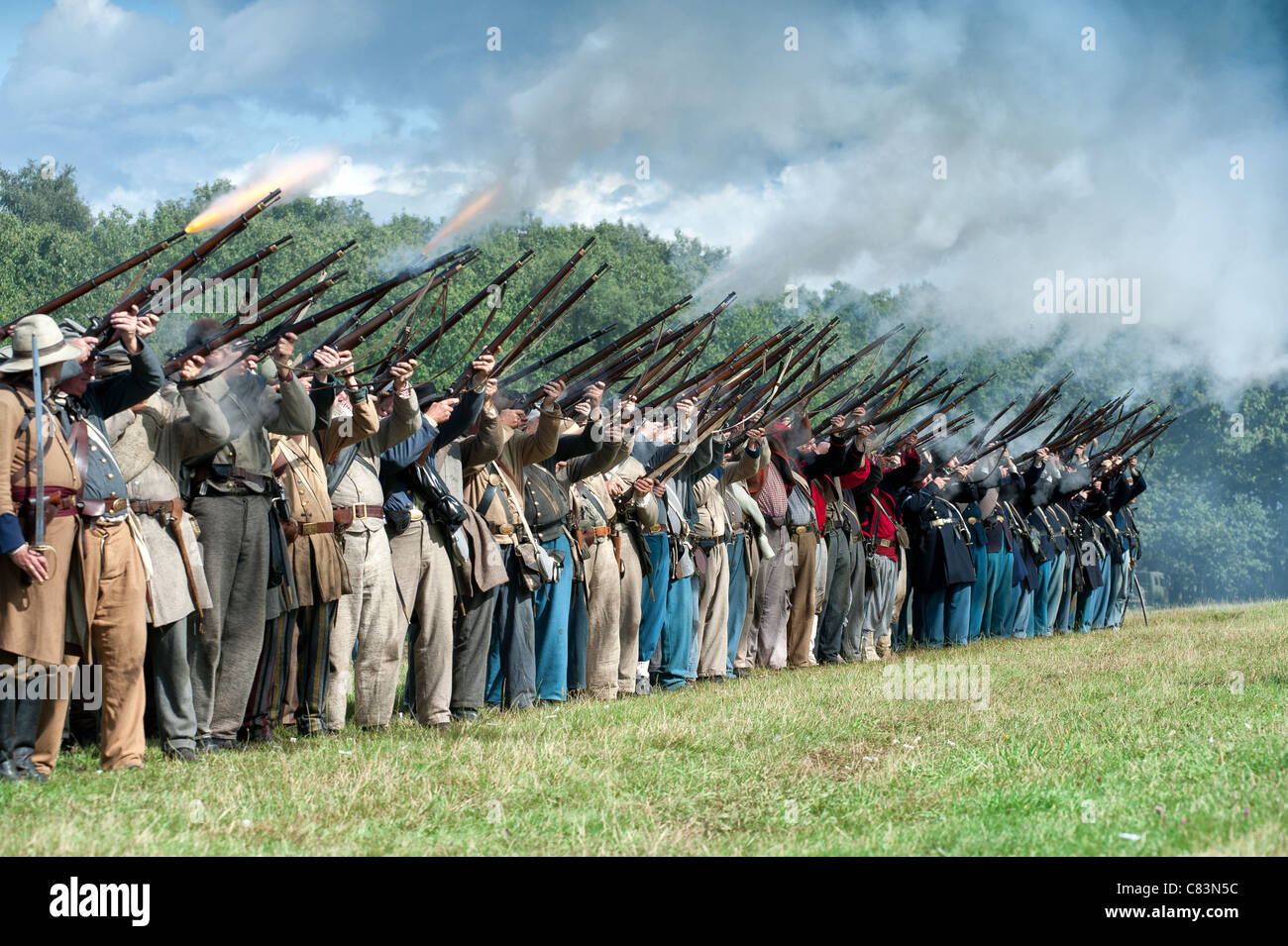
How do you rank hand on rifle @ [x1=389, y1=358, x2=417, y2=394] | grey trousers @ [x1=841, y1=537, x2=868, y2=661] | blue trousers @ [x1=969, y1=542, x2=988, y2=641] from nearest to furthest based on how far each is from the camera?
hand on rifle @ [x1=389, y1=358, x2=417, y2=394], grey trousers @ [x1=841, y1=537, x2=868, y2=661], blue trousers @ [x1=969, y1=542, x2=988, y2=641]

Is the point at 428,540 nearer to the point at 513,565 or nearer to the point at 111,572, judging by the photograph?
the point at 513,565

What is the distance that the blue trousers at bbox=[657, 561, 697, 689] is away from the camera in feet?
33.4

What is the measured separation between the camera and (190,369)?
644cm

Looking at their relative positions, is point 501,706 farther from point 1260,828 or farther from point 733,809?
point 1260,828

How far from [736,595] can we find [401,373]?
438 cm

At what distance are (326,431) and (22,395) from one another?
1.77 metres

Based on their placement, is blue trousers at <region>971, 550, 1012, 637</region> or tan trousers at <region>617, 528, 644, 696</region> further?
blue trousers at <region>971, 550, 1012, 637</region>

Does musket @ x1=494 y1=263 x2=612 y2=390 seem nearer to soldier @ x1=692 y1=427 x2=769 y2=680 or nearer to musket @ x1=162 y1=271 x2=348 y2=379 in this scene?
musket @ x1=162 y1=271 x2=348 y2=379

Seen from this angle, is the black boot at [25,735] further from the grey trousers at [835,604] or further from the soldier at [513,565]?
the grey trousers at [835,604]

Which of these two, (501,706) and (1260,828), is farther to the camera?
(501,706)

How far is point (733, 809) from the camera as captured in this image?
5535mm

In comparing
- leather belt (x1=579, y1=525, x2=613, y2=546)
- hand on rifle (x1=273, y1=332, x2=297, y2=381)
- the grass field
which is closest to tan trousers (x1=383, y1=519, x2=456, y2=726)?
the grass field
